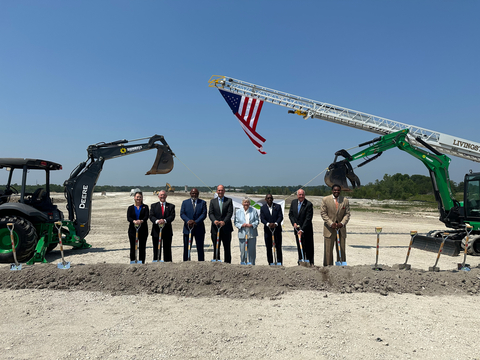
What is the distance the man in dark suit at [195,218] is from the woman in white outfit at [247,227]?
0.85m

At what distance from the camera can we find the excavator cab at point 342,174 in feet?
A: 37.4

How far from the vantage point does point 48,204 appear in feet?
29.8

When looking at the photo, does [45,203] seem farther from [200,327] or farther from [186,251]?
[200,327]

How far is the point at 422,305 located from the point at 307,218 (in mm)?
2845

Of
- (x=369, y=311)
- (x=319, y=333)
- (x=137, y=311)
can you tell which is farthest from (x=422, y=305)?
Answer: (x=137, y=311)

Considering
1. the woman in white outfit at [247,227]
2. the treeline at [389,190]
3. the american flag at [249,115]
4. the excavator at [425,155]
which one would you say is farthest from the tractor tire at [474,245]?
the treeline at [389,190]

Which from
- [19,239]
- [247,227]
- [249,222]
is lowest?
[19,239]

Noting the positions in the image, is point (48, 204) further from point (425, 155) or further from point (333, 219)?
point (425, 155)

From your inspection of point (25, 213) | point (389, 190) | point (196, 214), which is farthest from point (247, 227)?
point (389, 190)

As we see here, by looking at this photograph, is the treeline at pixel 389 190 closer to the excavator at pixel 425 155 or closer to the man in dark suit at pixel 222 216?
the excavator at pixel 425 155

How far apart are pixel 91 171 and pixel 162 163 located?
225 centimetres

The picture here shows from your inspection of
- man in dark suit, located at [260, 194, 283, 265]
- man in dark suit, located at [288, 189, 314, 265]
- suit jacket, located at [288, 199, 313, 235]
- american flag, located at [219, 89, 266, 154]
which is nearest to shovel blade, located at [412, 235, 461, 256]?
man in dark suit, located at [288, 189, 314, 265]

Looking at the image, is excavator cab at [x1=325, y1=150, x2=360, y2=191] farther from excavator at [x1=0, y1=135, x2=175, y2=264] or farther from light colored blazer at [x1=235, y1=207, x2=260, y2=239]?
excavator at [x1=0, y1=135, x2=175, y2=264]

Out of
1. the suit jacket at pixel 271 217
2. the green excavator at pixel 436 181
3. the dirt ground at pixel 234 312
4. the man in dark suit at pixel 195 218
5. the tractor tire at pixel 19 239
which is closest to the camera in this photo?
the dirt ground at pixel 234 312
